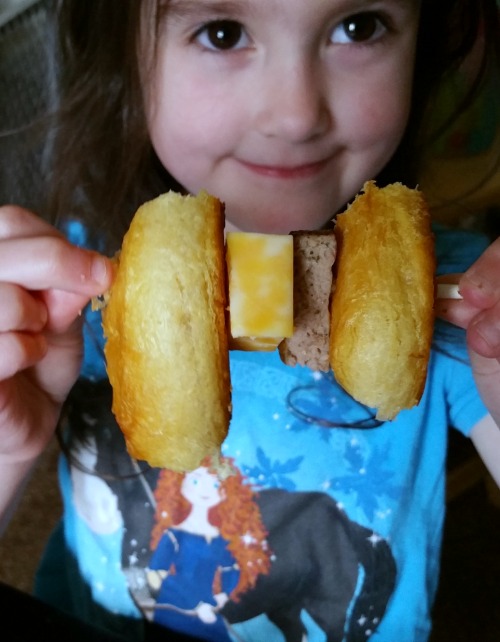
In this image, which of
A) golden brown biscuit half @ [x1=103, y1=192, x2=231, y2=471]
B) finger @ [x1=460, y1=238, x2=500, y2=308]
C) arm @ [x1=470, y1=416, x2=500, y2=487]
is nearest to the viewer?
golden brown biscuit half @ [x1=103, y1=192, x2=231, y2=471]

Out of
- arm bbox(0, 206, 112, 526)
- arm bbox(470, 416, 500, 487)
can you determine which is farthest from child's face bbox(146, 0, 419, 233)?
arm bbox(470, 416, 500, 487)

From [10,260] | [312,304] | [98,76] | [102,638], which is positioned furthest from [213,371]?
[98,76]

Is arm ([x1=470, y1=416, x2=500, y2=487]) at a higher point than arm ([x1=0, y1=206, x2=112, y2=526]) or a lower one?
lower

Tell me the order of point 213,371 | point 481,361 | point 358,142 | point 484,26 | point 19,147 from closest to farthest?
point 213,371 < point 481,361 < point 358,142 < point 484,26 < point 19,147

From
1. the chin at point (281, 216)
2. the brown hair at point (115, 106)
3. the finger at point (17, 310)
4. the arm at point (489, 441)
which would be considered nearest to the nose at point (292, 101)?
the chin at point (281, 216)

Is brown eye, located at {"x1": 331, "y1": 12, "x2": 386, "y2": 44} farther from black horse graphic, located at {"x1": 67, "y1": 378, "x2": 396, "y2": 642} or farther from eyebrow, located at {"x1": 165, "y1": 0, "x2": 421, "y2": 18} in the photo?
black horse graphic, located at {"x1": 67, "y1": 378, "x2": 396, "y2": 642}

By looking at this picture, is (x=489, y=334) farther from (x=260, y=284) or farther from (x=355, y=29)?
(x=355, y=29)

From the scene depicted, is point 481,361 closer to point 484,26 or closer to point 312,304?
point 312,304
